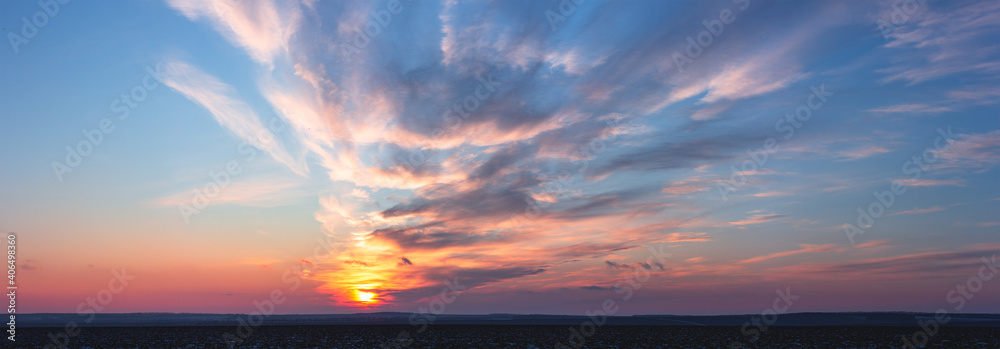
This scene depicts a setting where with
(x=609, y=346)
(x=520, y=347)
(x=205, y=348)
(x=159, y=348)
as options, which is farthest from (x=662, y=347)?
(x=159, y=348)

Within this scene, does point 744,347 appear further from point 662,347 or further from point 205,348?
point 205,348

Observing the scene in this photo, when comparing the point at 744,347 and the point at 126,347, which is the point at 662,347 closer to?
the point at 744,347

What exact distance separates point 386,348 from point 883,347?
180ft

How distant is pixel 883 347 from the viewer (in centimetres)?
6209

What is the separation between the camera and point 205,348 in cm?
6247

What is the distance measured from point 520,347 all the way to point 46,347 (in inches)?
2087

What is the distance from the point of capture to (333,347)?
212 ft

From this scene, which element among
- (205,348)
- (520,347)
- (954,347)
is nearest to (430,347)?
(520,347)

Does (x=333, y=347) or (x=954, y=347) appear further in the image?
(x=333, y=347)

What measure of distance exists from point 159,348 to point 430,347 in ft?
101

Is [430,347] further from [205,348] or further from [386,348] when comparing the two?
[205,348]

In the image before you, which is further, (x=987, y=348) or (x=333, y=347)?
(x=333, y=347)

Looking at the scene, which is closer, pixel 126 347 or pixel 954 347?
pixel 954 347

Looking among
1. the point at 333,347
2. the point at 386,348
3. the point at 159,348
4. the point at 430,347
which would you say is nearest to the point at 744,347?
the point at 430,347
